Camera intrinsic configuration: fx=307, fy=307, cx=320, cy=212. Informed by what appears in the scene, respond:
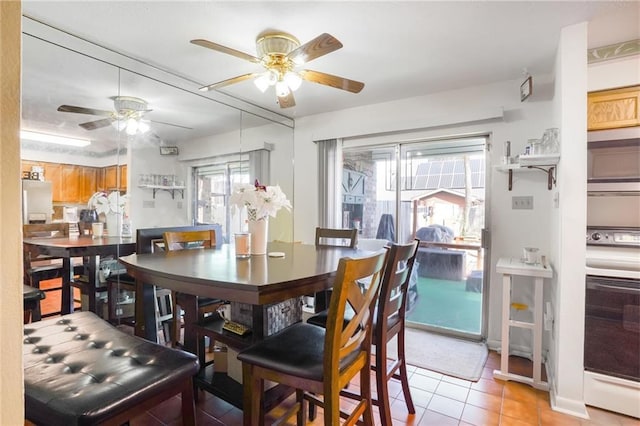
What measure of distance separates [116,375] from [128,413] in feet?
0.46

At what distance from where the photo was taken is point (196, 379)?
1.75m

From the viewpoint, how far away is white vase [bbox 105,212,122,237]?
260 centimetres

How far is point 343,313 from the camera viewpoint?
1.08 metres

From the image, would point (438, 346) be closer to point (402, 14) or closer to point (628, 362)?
point (628, 362)

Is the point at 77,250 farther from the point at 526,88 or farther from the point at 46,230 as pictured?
the point at 526,88

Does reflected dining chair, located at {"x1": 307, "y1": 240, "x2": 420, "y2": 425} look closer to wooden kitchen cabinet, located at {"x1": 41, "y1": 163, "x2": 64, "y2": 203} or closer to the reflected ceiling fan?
wooden kitchen cabinet, located at {"x1": 41, "y1": 163, "x2": 64, "y2": 203}

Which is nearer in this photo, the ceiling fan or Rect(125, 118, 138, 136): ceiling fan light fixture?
the ceiling fan

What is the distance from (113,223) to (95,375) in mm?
1947

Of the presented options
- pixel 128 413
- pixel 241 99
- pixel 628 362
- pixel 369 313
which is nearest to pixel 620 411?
pixel 628 362

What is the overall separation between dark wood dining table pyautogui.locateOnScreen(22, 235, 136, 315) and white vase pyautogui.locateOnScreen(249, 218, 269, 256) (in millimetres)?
1309

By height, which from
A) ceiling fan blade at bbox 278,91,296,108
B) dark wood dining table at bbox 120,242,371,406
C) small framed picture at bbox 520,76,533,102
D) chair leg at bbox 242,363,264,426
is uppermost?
small framed picture at bbox 520,76,533,102

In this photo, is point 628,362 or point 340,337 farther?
point 628,362

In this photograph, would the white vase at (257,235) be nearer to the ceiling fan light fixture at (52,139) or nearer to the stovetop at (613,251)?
the ceiling fan light fixture at (52,139)

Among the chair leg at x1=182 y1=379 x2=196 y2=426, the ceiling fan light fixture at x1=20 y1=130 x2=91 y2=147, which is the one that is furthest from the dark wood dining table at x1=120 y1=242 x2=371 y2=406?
the ceiling fan light fixture at x1=20 y1=130 x2=91 y2=147
